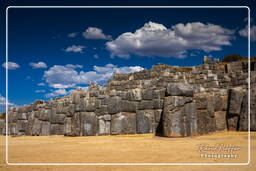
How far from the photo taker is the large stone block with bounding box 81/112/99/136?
11945 mm

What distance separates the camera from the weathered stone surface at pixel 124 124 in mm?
11500

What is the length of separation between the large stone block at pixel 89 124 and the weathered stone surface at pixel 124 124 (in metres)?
0.83

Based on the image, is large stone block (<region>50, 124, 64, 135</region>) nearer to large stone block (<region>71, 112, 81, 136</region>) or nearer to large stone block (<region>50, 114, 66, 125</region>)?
large stone block (<region>50, 114, 66, 125</region>)

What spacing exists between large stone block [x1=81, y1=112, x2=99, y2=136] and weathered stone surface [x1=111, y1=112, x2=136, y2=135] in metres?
0.83

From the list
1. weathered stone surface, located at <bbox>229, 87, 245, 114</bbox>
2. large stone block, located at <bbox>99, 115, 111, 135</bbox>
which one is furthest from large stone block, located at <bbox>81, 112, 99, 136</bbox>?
weathered stone surface, located at <bbox>229, 87, 245, 114</bbox>

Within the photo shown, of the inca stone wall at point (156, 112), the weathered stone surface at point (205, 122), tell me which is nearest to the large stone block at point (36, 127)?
the inca stone wall at point (156, 112)

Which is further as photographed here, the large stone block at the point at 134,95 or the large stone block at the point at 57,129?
the large stone block at the point at 57,129

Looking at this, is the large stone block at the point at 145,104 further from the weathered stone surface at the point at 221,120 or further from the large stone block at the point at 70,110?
the large stone block at the point at 70,110

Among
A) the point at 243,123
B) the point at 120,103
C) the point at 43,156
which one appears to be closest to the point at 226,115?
the point at 243,123

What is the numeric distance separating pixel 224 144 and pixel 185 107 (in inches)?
94.2

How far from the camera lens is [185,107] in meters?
9.83

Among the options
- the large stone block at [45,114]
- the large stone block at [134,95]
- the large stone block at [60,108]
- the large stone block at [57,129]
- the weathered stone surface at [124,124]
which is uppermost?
the large stone block at [134,95]

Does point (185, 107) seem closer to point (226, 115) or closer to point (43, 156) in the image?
point (226, 115)

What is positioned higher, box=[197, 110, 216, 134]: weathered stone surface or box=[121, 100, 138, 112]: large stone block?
box=[121, 100, 138, 112]: large stone block
